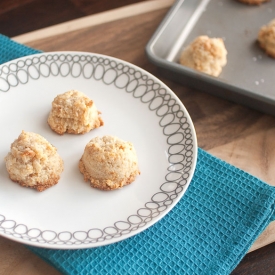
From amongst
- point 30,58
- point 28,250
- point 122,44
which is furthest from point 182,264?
point 122,44

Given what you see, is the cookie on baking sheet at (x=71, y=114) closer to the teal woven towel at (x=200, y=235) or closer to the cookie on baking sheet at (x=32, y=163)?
the cookie on baking sheet at (x=32, y=163)

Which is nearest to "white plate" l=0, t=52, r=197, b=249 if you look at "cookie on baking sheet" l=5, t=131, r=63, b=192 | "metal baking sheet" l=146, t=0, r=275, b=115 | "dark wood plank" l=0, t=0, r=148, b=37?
"cookie on baking sheet" l=5, t=131, r=63, b=192

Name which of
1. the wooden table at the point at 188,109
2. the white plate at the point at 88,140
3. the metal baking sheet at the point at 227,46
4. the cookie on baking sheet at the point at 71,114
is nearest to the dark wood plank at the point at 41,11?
the wooden table at the point at 188,109

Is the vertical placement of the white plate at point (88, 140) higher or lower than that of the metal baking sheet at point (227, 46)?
lower

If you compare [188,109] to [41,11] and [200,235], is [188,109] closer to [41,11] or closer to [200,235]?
[200,235]

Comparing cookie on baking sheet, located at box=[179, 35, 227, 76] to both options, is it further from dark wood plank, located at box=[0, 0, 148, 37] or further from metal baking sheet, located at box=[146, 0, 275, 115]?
dark wood plank, located at box=[0, 0, 148, 37]

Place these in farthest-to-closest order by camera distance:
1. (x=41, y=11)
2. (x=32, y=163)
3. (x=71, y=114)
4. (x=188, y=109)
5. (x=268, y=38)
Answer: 1. (x=41, y=11)
2. (x=268, y=38)
3. (x=188, y=109)
4. (x=71, y=114)
5. (x=32, y=163)

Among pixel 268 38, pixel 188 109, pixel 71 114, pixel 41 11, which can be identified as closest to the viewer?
pixel 71 114

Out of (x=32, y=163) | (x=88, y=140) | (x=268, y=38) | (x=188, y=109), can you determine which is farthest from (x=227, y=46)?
(x=32, y=163)
